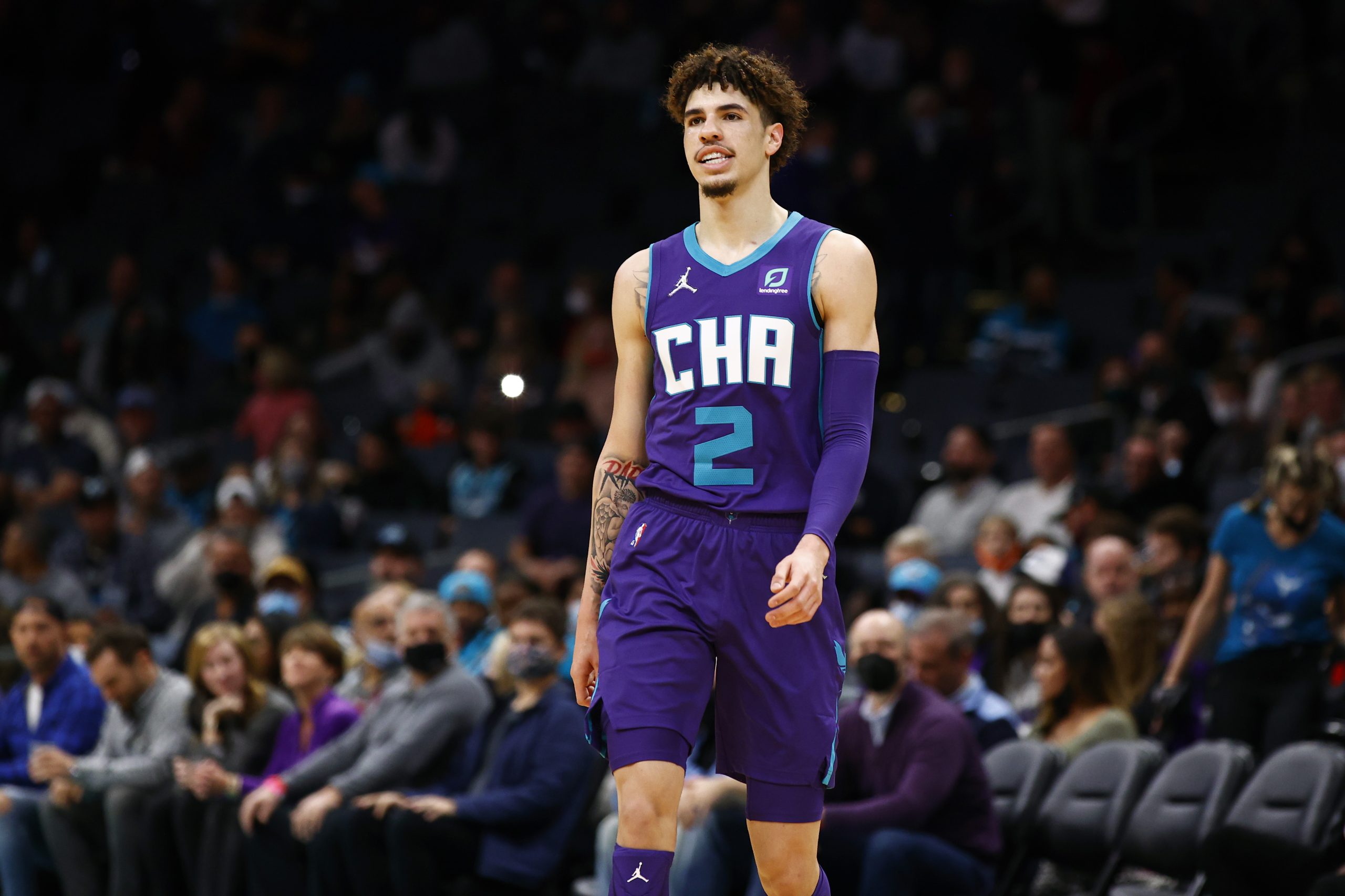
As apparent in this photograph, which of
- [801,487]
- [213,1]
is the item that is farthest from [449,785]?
[213,1]

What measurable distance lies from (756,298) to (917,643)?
361cm

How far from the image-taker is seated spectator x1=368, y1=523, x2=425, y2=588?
10.9 metres

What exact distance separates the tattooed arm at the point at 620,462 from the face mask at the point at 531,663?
2928 mm

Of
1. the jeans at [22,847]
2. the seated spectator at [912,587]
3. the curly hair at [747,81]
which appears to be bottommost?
the jeans at [22,847]

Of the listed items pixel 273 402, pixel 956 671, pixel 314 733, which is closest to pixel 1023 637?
pixel 956 671

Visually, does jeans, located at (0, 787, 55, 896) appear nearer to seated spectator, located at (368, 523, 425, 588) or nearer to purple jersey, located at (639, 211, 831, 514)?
seated spectator, located at (368, 523, 425, 588)

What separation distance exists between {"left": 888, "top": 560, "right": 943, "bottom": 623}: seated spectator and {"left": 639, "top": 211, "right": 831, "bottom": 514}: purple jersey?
5077 millimetres

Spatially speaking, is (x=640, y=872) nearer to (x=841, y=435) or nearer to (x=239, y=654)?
(x=841, y=435)

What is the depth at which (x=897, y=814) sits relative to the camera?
6.47 m

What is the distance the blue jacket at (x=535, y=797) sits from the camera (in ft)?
23.3

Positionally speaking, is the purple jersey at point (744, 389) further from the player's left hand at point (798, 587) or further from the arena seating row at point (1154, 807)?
the arena seating row at point (1154, 807)

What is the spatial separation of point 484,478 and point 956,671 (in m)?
5.52

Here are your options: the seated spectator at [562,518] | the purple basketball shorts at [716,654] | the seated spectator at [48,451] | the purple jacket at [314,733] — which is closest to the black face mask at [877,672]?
the purple jacket at [314,733]

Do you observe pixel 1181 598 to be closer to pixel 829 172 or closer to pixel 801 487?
pixel 801 487
